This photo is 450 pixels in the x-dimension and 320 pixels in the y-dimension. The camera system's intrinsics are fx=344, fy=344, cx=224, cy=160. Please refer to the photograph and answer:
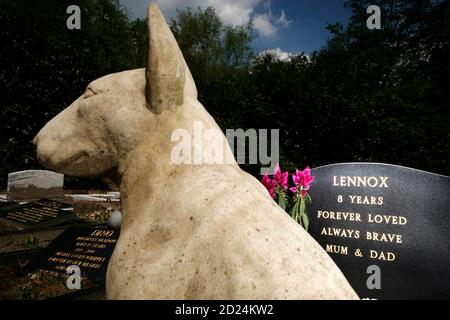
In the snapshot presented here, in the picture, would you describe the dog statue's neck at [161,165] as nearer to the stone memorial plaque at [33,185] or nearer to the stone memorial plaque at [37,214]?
the stone memorial plaque at [37,214]

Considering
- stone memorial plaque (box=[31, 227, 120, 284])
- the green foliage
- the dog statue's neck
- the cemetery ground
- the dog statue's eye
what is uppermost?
the green foliage

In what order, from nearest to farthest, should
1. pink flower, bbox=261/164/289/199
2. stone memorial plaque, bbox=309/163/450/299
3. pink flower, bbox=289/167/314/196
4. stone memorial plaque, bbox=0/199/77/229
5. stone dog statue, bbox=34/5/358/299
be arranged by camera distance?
stone dog statue, bbox=34/5/358/299 → stone memorial plaque, bbox=309/163/450/299 → pink flower, bbox=289/167/314/196 → pink flower, bbox=261/164/289/199 → stone memorial plaque, bbox=0/199/77/229

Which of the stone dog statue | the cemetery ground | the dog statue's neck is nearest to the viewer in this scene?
the stone dog statue

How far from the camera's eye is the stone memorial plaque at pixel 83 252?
4578 millimetres

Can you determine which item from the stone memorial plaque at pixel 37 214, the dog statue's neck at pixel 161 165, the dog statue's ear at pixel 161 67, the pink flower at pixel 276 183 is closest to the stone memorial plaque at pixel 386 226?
the pink flower at pixel 276 183

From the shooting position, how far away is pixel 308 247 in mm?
1337

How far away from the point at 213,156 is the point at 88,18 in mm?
23846

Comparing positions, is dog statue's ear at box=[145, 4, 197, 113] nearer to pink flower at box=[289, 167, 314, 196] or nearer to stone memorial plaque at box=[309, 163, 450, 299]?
pink flower at box=[289, 167, 314, 196]

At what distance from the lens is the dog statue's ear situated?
5.44 feet

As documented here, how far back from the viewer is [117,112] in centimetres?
184

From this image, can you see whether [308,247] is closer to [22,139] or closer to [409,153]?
[409,153]

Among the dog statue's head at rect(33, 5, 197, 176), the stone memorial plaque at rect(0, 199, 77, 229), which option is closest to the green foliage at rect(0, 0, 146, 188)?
the stone memorial plaque at rect(0, 199, 77, 229)

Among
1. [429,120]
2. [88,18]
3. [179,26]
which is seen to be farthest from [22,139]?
[179,26]

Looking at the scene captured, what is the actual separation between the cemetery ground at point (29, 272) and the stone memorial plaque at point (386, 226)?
3.19m
